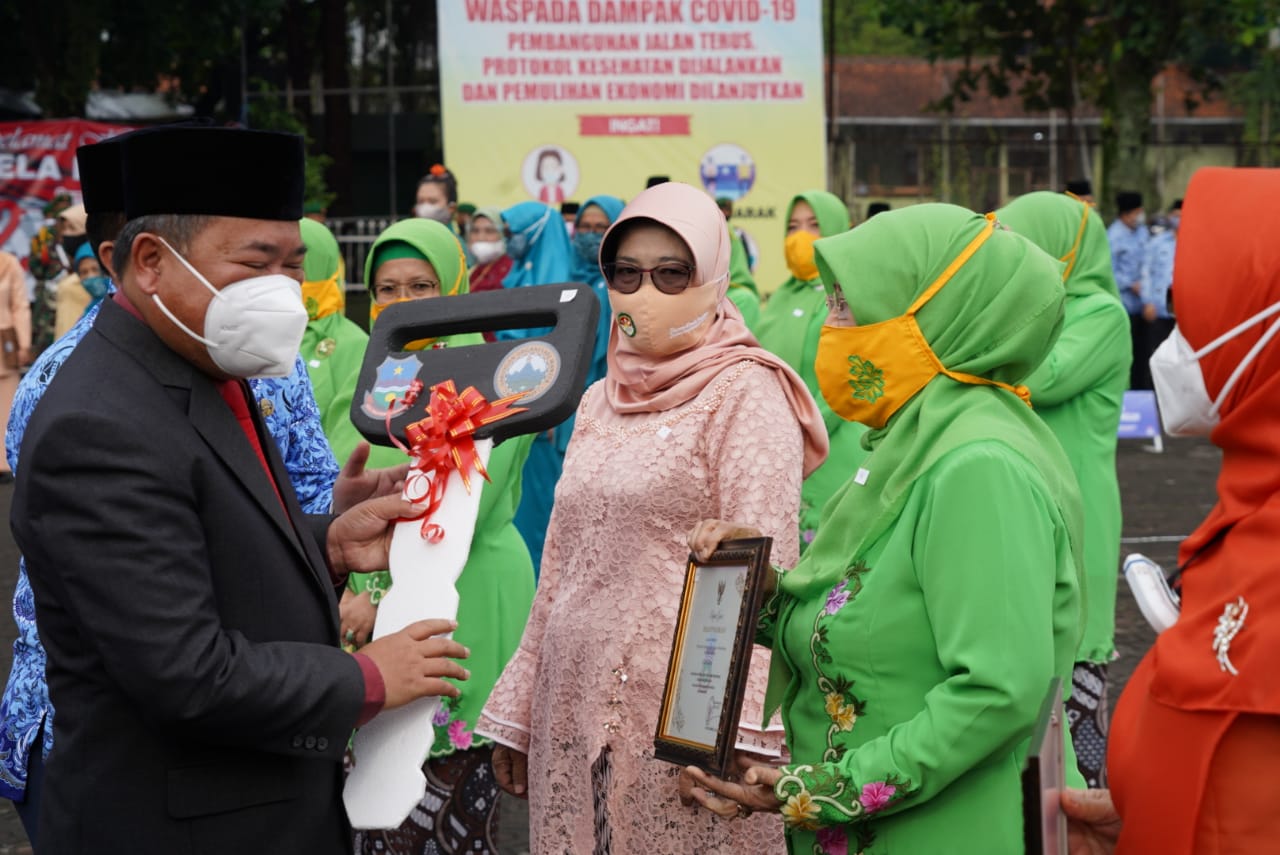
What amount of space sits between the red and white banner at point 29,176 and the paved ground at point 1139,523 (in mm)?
6700

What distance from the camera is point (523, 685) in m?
3.68

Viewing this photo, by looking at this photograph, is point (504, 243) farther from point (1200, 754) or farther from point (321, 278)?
point (1200, 754)

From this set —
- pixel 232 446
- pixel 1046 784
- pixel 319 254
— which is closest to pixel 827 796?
pixel 1046 784

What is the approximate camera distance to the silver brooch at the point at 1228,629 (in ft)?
7.11

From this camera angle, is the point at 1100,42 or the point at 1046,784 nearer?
the point at 1046,784

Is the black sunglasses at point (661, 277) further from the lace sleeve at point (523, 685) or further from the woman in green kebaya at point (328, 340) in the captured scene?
the woman in green kebaya at point (328, 340)

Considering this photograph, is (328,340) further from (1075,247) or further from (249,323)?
(249,323)

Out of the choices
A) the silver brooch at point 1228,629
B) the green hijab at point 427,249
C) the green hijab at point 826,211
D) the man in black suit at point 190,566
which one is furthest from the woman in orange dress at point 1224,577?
the green hijab at point 826,211

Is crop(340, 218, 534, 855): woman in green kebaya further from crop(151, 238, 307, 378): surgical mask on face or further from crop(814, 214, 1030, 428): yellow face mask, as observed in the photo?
crop(151, 238, 307, 378): surgical mask on face

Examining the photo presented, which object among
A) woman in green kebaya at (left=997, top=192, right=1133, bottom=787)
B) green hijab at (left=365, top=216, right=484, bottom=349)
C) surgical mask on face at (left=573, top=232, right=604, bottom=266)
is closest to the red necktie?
green hijab at (left=365, top=216, right=484, bottom=349)

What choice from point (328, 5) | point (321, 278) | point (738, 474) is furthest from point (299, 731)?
point (328, 5)

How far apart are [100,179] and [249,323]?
0.62m

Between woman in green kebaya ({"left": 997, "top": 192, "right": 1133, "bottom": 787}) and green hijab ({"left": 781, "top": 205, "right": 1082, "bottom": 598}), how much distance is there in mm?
2516

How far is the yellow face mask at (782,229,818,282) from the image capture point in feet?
25.6
